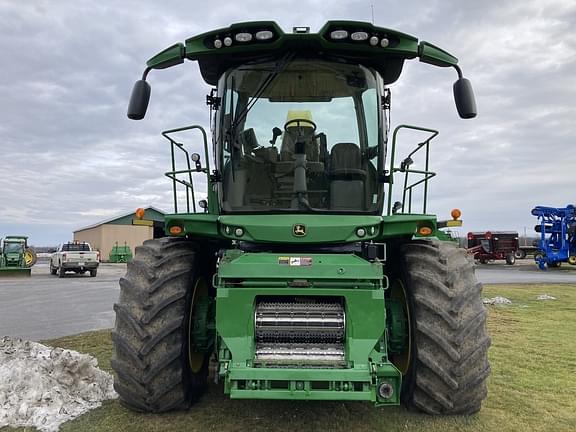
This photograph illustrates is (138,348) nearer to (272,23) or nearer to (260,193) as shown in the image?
(260,193)

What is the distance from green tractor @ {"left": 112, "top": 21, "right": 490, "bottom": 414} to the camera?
10.6 ft

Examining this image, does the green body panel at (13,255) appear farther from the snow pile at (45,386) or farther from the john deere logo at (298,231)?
the john deere logo at (298,231)

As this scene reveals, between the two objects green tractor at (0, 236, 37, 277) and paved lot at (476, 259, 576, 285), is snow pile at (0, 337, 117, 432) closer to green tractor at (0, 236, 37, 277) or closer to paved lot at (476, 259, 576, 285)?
paved lot at (476, 259, 576, 285)

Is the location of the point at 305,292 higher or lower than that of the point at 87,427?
higher

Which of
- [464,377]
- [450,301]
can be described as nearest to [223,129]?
[450,301]

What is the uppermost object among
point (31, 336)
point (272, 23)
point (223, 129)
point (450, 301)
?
point (272, 23)

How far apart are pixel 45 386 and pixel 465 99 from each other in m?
4.08

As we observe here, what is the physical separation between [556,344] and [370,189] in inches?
173

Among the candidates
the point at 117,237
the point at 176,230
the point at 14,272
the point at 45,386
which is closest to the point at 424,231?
the point at 176,230

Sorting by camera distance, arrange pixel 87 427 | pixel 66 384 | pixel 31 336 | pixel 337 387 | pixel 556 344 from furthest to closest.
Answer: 1. pixel 31 336
2. pixel 556 344
3. pixel 66 384
4. pixel 87 427
5. pixel 337 387

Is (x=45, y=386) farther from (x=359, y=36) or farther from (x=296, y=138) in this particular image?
(x=359, y=36)

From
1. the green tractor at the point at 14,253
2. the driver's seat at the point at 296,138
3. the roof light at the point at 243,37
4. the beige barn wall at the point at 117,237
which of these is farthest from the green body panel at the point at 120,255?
the roof light at the point at 243,37

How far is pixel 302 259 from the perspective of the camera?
3.34 metres

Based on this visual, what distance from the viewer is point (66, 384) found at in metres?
4.07
